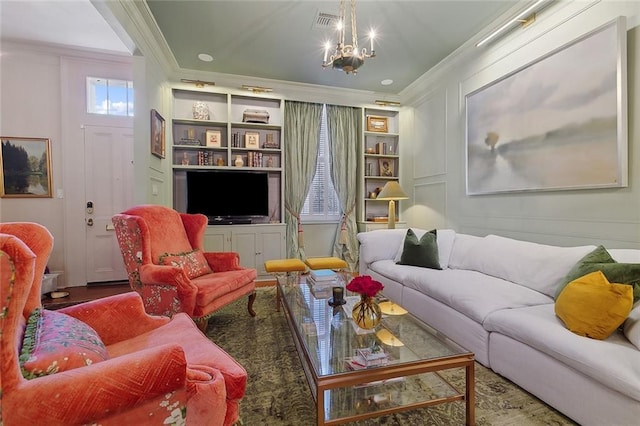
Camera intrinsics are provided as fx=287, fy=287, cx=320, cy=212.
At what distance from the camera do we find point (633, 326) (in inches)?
52.6

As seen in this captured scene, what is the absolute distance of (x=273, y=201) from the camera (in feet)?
15.0

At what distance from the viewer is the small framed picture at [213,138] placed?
421 centimetres

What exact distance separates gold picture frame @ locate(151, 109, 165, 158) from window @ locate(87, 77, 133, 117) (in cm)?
68

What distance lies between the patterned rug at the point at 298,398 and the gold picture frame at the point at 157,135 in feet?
7.60

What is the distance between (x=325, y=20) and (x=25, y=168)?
393 centimetres

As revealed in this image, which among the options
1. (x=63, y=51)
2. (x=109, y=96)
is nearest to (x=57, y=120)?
(x=109, y=96)

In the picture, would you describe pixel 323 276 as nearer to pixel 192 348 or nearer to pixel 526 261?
pixel 192 348

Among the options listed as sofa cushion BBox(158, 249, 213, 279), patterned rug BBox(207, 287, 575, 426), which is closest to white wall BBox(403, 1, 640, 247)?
patterned rug BBox(207, 287, 575, 426)

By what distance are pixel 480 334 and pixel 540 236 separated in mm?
1421

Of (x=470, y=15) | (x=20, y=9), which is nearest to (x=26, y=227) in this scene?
(x=20, y=9)

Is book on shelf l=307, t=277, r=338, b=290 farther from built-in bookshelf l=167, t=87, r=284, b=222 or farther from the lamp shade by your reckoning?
built-in bookshelf l=167, t=87, r=284, b=222

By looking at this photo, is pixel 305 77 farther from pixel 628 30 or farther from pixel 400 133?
pixel 628 30

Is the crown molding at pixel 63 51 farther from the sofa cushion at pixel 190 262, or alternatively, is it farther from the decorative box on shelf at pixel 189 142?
the sofa cushion at pixel 190 262

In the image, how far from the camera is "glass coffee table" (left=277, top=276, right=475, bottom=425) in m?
1.22
